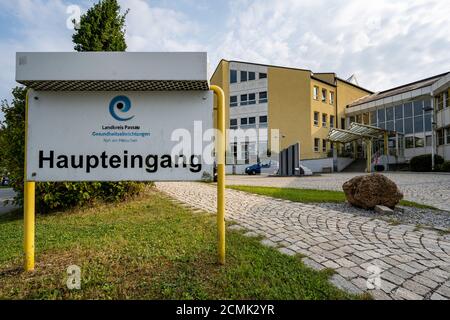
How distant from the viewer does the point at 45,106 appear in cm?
270

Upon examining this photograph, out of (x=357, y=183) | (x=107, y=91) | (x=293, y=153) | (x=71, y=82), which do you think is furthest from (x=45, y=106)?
(x=293, y=153)

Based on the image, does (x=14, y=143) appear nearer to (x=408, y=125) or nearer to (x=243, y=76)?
(x=408, y=125)

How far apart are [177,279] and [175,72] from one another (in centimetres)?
201

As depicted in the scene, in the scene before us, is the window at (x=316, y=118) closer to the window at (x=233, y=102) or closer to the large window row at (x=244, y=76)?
the large window row at (x=244, y=76)

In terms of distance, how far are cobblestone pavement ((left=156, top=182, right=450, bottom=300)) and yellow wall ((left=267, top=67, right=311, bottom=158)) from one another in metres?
31.7

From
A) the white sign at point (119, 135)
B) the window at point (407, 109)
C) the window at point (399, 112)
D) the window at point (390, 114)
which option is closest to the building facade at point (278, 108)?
the window at point (390, 114)

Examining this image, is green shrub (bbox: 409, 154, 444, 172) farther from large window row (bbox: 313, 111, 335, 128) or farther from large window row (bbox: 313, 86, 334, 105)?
large window row (bbox: 313, 86, 334, 105)

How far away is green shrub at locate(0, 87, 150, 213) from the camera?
573 cm

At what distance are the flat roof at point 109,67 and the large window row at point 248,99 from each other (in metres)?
36.5

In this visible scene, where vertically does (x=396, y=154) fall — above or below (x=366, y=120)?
below

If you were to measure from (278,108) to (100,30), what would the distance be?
32.5 m

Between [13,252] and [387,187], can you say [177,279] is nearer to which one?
[13,252]

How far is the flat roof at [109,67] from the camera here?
95.0 inches
